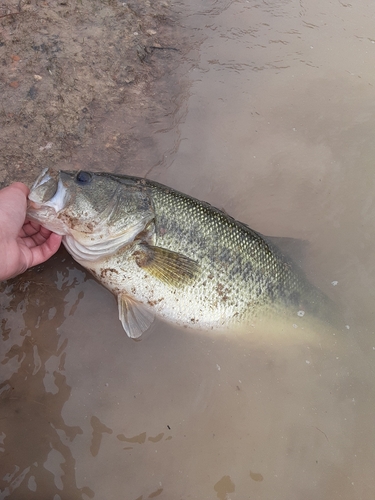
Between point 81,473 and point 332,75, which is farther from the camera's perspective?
point 332,75

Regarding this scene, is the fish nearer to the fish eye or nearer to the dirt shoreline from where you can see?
the fish eye

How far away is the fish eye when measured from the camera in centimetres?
310

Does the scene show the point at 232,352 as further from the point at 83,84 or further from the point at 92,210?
the point at 83,84

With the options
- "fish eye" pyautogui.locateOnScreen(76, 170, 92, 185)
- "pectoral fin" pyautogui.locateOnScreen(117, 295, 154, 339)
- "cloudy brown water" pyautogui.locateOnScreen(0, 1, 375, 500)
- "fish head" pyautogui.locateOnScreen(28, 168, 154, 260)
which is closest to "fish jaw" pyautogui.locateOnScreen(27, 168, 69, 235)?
"fish head" pyautogui.locateOnScreen(28, 168, 154, 260)

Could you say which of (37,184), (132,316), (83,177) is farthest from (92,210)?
(132,316)

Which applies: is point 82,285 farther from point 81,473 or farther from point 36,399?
point 81,473

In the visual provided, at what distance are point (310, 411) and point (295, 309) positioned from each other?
3.21ft

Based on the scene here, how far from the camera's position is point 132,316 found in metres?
3.31

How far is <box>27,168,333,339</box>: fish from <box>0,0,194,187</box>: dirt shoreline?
3.05 ft

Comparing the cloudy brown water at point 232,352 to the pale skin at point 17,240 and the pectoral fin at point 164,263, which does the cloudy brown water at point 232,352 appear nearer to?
the pale skin at point 17,240

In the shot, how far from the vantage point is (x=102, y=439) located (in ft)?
10.1

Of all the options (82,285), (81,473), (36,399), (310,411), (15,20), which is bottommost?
(310,411)

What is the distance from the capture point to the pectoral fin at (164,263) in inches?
Result: 124

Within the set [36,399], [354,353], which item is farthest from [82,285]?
[354,353]
